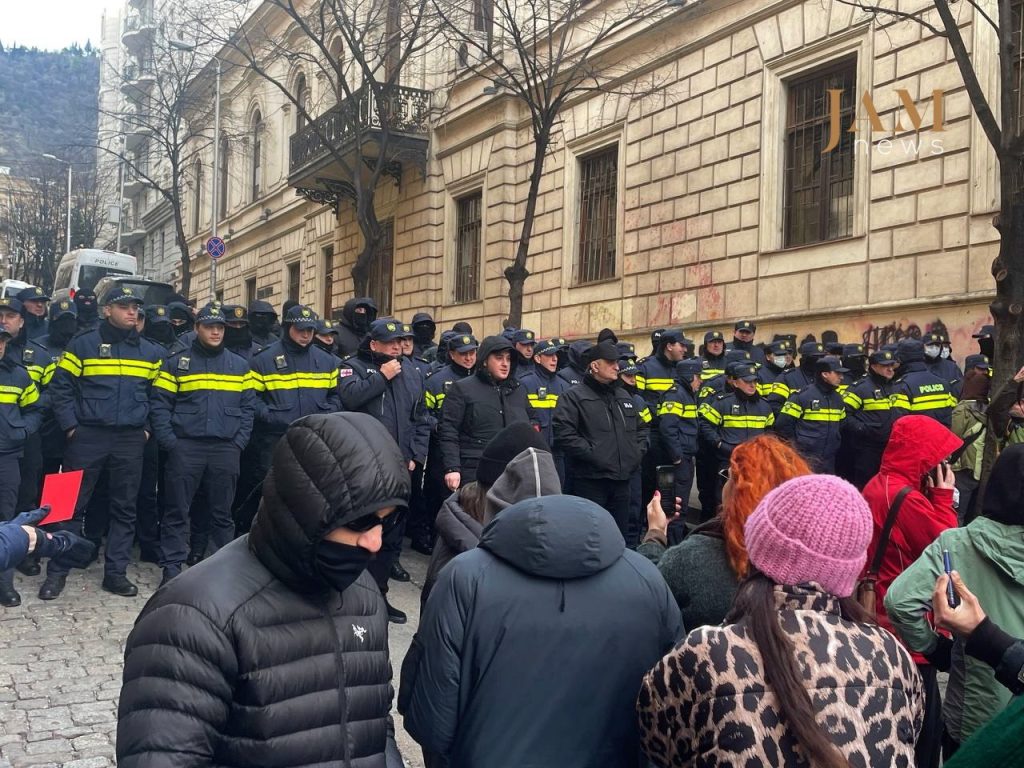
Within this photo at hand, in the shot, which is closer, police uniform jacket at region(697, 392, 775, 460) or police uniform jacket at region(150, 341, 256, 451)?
police uniform jacket at region(150, 341, 256, 451)

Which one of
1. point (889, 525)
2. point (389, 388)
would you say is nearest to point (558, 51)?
point (389, 388)

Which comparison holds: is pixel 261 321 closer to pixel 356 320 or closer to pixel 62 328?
pixel 356 320

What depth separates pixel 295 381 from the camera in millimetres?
8492

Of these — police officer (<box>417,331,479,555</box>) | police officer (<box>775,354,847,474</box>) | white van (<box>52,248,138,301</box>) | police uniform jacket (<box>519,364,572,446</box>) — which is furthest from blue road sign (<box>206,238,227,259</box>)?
police officer (<box>775,354,847,474</box>)

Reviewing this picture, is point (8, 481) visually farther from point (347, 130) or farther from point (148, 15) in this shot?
point (148, 15)

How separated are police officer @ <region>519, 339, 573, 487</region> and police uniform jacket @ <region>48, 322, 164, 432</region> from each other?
3.18m

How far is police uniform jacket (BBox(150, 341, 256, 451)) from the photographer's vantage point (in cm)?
777

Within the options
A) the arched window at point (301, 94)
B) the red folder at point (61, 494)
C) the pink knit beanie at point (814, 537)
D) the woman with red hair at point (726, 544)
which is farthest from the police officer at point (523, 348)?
the arched window at point (301, 94)

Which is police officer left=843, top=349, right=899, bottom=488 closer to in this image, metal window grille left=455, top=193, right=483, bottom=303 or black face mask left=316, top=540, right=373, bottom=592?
black face mask left=316, top=540, right=373, bottom=592

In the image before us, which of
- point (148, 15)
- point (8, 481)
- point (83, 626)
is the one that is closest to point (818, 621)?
point (83, 626)

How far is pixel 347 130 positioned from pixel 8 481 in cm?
1828

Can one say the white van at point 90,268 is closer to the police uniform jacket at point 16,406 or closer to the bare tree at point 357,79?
the bare tree at point 357,79

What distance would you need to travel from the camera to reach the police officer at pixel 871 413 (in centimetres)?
984

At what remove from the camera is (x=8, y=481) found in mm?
7465
